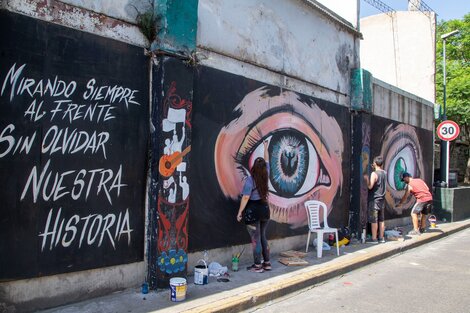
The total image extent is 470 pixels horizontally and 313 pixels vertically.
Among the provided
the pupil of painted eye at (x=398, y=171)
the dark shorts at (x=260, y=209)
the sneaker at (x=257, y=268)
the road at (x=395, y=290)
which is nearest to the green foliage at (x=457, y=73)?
the pupil of painted eye at (x=398, y=171)

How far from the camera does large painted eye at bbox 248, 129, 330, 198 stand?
7410 mm

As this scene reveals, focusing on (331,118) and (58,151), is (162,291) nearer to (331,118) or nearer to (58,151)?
(58,151)

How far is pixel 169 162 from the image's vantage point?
17.4ft

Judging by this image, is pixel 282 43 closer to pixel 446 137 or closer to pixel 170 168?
pixel 170 168

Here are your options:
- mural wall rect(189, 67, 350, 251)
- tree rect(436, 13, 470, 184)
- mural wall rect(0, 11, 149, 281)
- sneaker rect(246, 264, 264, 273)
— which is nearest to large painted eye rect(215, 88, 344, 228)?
mural wall rect(189, 67, 350, 251)

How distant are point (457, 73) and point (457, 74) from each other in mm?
67

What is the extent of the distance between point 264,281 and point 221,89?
2.95 m

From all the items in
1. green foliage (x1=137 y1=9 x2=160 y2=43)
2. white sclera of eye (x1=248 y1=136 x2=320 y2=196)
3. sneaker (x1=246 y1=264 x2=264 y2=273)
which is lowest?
sneaker (x1=246 y1=264 x2=264 y2=273)

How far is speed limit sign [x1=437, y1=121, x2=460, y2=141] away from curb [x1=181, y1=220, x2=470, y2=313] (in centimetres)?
609

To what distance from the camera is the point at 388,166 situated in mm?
11609

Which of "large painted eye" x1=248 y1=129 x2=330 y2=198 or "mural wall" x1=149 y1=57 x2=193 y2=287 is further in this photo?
"large painted eye" x1=248 y1=129 x2=330 y2=198

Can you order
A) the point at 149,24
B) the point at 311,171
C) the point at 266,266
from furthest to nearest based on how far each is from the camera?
the point at 311,171
the point at 266,266
the point at 149,24

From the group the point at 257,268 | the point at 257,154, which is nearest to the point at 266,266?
the point at 257,268

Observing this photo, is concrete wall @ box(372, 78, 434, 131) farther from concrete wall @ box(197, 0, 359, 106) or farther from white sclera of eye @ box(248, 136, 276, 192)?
white sclera of eye @ box(248, 136, 276, 192)
